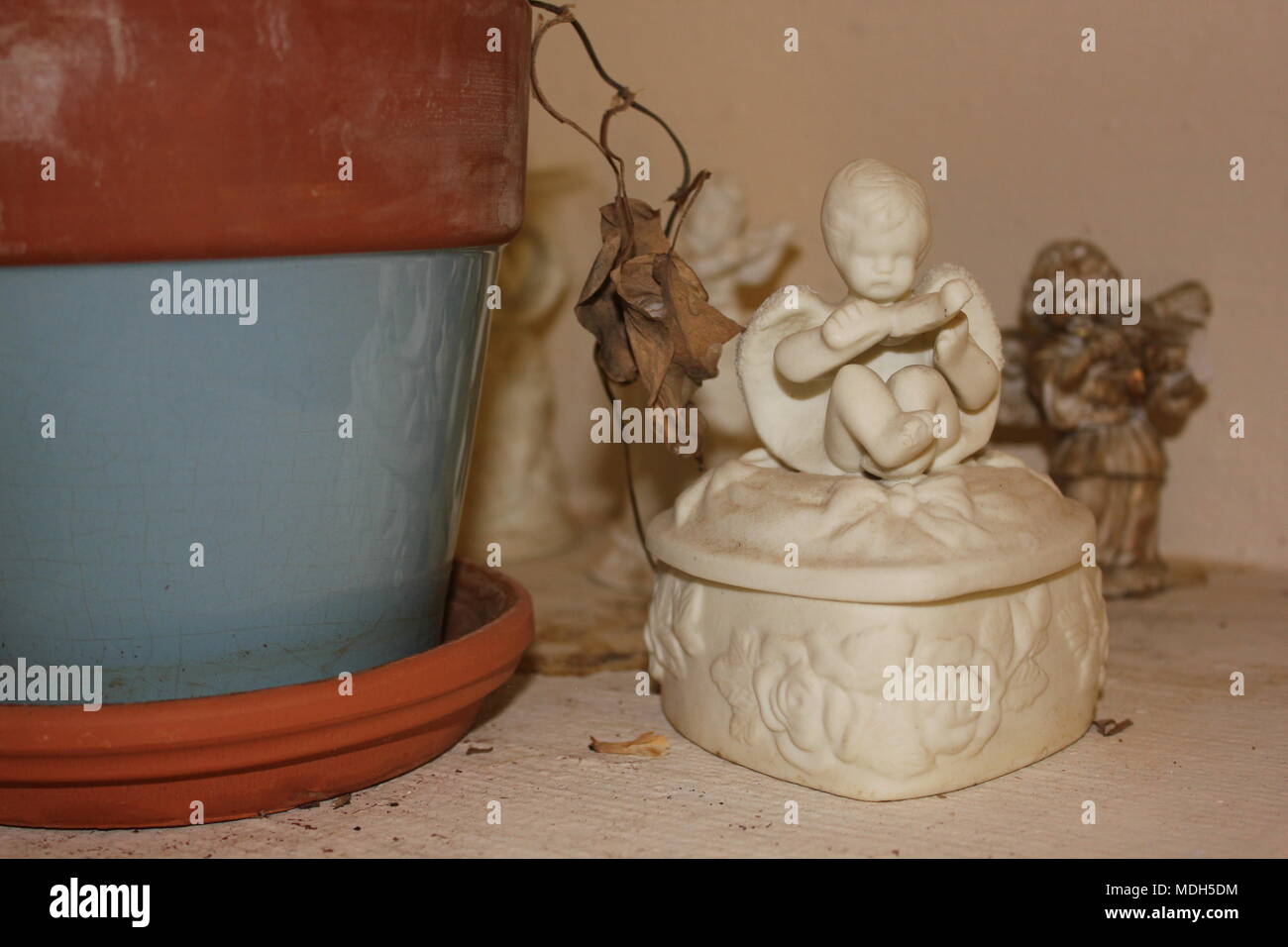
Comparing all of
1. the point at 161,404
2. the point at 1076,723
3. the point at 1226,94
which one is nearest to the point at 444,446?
the point at 161,404

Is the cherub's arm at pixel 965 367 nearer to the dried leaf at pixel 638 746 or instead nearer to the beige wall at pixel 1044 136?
the dried leaf at pixel 638 746

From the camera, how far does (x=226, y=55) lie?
103 cm

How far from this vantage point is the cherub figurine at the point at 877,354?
1.19 m

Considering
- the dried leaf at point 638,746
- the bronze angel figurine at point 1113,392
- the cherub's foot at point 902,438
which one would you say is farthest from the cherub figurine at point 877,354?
the bronze angel figurine at point 1113,392

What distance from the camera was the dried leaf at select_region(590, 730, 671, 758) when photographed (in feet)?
4.27

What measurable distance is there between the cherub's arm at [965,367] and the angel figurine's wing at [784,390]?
10 centimetres

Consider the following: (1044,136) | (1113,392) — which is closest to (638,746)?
(1113,392)

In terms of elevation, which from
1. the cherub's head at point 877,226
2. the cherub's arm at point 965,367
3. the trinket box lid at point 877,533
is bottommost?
the trinket box lid at point 877,533

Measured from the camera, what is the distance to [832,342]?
1191 millimetres

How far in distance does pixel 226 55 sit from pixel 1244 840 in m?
0.94

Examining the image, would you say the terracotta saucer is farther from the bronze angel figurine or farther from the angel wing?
the bronze angel figurine

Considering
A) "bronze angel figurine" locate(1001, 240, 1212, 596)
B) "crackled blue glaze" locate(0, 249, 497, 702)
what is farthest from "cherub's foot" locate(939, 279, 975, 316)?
"bronze angel figurine" locate(1001, 240, 1212, 596)

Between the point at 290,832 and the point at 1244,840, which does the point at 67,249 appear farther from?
the point at 1244,840

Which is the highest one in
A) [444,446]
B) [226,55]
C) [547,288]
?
[226,55]
